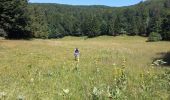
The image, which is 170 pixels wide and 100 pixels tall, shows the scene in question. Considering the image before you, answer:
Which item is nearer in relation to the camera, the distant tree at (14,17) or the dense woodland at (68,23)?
the distant tree at (14,17)

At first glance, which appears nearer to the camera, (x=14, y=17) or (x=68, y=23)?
(x=14, y=17)

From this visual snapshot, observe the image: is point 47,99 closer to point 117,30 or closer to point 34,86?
point 34,86

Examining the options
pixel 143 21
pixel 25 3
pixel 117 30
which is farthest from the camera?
pixel 143 21

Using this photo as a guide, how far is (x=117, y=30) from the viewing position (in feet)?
493

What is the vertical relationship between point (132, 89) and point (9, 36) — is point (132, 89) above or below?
above

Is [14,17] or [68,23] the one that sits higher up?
[14,17]

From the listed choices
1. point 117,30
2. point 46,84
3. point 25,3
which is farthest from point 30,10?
point 117,30

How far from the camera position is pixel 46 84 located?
9680 millimetres

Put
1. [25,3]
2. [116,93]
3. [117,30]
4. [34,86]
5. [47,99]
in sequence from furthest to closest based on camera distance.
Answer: [117,30] → [25,3] → [34,86] → [47,99] → [116,93]

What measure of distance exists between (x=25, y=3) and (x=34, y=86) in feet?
198

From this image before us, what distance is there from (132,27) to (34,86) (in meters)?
143

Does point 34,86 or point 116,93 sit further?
point 34,86

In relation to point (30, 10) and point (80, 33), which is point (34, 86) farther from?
point (80, 33)

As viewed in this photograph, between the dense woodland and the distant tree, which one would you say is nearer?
the distant tree
